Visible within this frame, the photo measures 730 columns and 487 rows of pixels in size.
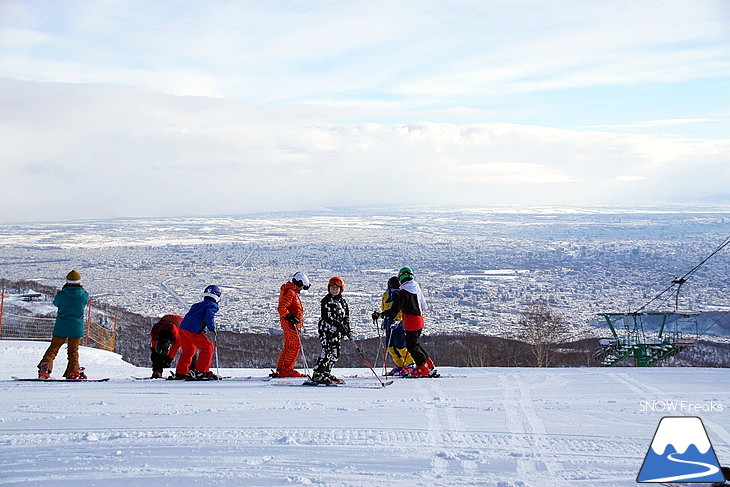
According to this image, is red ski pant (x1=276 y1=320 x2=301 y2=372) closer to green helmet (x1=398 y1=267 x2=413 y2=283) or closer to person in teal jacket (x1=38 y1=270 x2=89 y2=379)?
green helmet (x1=398 y1=267 x2=413 y2=283)

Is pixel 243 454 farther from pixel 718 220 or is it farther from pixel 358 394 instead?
pixel 718 220

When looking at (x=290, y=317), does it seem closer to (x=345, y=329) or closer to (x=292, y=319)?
(x=292, y=319)

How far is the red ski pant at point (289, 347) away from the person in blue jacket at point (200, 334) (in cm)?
98

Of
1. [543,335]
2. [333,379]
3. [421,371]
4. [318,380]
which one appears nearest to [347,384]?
[333,379]

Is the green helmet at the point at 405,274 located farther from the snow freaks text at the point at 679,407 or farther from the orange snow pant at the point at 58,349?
the orange snow pant at the point at 58,349

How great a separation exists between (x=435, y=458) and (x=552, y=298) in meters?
48.6

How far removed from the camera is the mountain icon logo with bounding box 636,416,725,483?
193 inches

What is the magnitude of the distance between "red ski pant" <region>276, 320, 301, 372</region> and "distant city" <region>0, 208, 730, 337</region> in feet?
66.8

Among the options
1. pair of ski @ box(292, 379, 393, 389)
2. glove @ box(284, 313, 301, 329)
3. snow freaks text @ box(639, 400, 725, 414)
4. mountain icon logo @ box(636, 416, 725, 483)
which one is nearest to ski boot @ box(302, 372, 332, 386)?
pair of ski @ box(292, 379, 393, 389)

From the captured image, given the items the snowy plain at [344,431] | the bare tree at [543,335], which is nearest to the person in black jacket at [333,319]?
the snowy plain at [344,431]

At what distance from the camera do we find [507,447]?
5.81 meters

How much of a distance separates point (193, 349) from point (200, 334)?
0.31 metres

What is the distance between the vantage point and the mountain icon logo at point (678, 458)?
4.89 meters

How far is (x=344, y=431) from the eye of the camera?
20.8 ft
